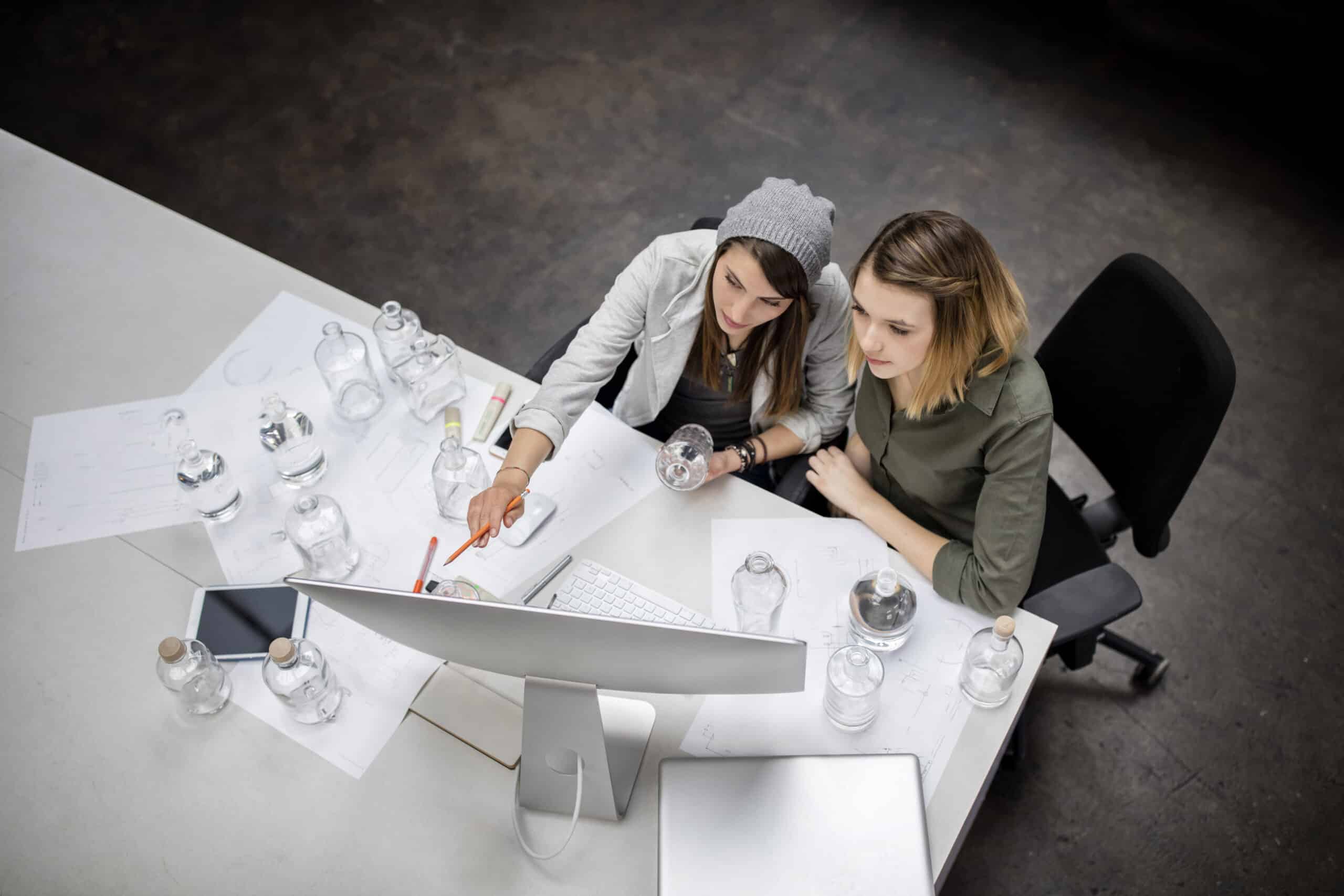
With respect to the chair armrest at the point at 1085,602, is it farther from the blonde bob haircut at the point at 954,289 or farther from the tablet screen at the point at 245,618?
the tablet screen at the point at 245,618

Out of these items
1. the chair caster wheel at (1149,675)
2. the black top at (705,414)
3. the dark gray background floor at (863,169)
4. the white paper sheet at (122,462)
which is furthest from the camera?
the dark gray background floor at (863,169)

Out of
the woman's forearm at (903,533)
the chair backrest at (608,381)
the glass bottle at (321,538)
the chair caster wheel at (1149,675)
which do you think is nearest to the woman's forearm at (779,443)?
the woman's forearm at (903,533)

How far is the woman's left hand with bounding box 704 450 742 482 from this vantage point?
5.45 ft

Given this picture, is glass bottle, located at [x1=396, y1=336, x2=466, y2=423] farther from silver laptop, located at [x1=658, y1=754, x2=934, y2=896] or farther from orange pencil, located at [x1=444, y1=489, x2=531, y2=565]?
silver laptop, located at [x1=658, y1=754, x2=934, y2=896]

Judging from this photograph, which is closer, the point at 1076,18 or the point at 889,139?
the point at 889,139

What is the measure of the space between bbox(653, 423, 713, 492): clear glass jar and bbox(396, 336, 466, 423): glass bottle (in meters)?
0.44

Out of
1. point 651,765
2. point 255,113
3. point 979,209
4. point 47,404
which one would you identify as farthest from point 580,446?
point 255,113

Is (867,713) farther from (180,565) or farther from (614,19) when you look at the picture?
(614,19)

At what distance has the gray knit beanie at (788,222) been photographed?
1.49 meters

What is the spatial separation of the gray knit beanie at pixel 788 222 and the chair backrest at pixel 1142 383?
1.84 ft

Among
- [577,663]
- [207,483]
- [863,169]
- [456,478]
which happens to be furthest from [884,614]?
[863,169]

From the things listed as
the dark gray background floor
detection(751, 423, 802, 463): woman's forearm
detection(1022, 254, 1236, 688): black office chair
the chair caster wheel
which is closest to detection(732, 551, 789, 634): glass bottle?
detection(751, 423, 802, 463): woman's forearm

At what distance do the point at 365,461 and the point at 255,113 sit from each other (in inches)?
98.7

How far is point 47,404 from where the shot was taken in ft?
5.91
